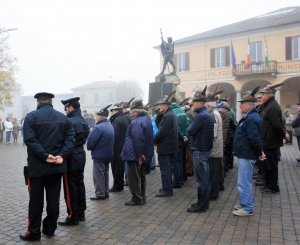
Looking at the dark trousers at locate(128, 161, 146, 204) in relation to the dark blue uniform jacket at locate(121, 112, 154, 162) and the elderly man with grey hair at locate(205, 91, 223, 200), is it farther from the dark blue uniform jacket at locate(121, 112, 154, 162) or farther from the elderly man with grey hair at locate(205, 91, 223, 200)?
the elderly man with grey hair at locate(205, 91, 223, 200)

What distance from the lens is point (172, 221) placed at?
17.5 ft

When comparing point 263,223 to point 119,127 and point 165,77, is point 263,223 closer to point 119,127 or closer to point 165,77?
point 119,127

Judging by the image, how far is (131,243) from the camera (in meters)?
4.46

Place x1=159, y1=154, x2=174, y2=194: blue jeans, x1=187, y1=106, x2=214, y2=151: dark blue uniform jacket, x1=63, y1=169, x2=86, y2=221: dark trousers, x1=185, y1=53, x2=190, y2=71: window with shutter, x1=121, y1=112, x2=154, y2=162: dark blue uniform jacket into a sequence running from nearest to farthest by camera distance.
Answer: x1=63, y1=169, x2=86, y2=221: dark trousers
x1=187, y1=106, x2=214, y2=151: dark blue uniform jacket
x1=121, y1=112, x2=154, y2=162: dark blue uniform jacket
x1=159, y1=154, x2=174, y2=194: blue jeans
x1=185, y1=53, x2=190, y2=71: window with shutter

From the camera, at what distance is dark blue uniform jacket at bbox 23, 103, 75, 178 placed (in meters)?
4.46

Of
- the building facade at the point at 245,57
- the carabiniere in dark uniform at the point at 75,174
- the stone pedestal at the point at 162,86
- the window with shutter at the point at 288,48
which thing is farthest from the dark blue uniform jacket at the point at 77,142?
the window with shutter at the point at 288,48

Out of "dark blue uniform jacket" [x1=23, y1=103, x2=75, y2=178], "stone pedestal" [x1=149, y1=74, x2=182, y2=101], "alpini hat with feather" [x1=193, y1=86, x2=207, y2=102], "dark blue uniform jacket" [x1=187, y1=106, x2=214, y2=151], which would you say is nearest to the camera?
"dark blue uniform jacket" [x1=23, y1=103, x2=75, y2=178]

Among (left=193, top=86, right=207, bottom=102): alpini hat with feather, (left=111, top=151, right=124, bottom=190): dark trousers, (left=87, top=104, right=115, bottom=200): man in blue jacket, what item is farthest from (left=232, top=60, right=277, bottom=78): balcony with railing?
(left=87, top=104, right=115, bottom=200): man in blue jacket

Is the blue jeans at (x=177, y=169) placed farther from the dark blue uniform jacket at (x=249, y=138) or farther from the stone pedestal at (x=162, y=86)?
the stone pedestal at (x=162, y=86)

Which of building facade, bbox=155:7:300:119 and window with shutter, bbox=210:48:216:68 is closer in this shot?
building facade, bbox=155:7:300:119

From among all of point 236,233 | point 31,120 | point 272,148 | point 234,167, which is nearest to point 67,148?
point 31,120

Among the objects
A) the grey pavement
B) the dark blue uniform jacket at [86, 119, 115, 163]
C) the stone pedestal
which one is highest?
the stone pedestal

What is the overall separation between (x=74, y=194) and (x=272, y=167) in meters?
3.92

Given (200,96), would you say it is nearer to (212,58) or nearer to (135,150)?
(135,150)
